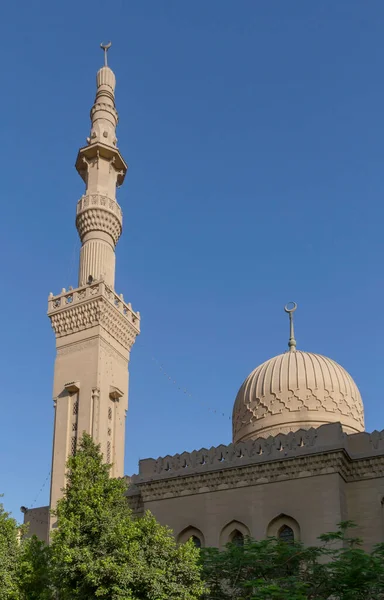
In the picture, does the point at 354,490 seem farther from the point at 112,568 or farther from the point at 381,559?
the point at 112,568

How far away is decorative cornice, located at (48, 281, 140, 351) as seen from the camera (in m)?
23.5

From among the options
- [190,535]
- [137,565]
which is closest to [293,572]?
[137,565]

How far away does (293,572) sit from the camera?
15.4m

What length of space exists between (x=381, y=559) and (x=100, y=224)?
1456 cm

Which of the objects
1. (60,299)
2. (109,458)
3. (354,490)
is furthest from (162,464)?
(60,299)

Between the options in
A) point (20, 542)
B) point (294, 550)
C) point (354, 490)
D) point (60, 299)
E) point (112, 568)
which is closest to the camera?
point (112, 568)

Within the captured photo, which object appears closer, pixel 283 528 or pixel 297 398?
pixel 283 528

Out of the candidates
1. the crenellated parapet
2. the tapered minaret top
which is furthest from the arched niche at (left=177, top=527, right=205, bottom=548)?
the tapered minaret top

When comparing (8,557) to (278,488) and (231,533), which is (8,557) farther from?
(278,488)

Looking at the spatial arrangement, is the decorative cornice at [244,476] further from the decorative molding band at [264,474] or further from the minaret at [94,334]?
the minaret at [94,334]

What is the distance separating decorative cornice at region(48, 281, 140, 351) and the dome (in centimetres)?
406

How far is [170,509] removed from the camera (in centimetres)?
1980

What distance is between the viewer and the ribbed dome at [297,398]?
73.6 feet

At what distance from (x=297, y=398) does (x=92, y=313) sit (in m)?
6.23
